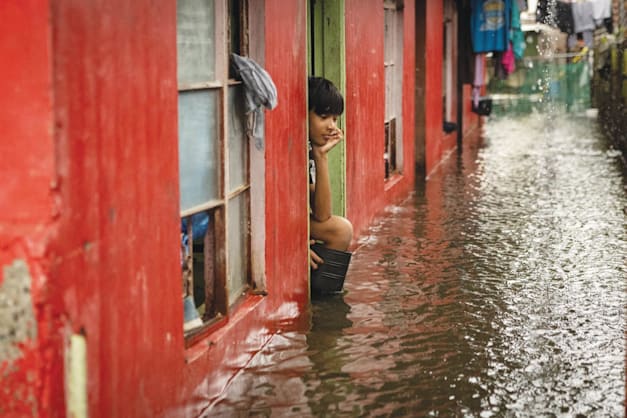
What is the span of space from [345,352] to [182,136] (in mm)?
1760

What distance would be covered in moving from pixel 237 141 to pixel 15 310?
2587 mm

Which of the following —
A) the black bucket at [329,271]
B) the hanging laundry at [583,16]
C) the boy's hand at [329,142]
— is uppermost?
the hanging laundry at [583,16]

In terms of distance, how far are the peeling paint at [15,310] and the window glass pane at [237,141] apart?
92.2 inches

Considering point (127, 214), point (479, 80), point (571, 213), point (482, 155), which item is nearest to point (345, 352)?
point (127, 214)

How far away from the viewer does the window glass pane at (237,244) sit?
18.8 feet

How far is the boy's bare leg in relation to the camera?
7.55 metres

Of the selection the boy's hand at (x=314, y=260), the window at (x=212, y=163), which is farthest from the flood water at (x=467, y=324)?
the window at (x=212, y=163)

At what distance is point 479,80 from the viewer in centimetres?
1872

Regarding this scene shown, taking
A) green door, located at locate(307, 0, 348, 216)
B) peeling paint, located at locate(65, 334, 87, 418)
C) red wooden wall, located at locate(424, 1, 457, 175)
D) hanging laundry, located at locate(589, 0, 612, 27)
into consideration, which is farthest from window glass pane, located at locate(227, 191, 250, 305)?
hanging laundry, located at locate(589, 0, 612, 27)

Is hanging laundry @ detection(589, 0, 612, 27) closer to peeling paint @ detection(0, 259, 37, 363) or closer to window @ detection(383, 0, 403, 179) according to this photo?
window @ detection(383, 0, 403, 179)

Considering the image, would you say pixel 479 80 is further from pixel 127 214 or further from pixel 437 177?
pixel 127 214

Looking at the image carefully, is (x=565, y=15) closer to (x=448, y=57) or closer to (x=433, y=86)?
(x=448, y=57)

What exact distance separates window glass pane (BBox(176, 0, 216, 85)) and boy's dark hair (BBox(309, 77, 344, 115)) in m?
2.01

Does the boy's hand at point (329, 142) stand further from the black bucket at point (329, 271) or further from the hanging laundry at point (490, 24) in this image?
the hanging laundry at point (490, 24)
